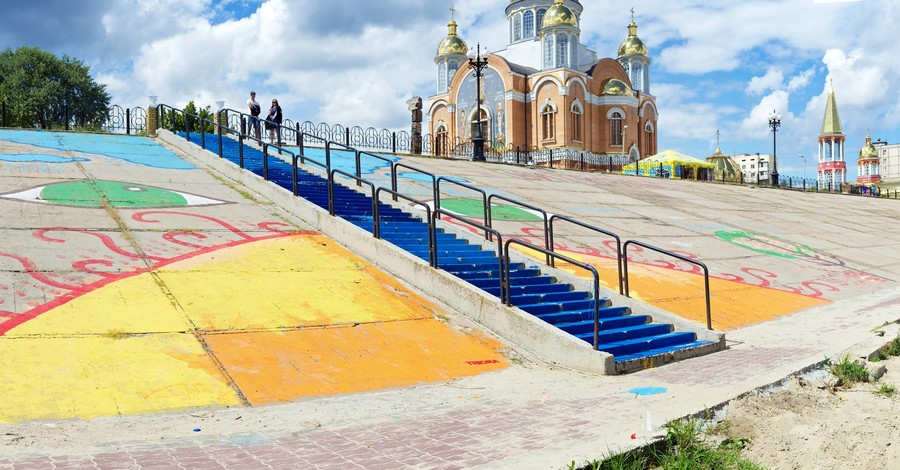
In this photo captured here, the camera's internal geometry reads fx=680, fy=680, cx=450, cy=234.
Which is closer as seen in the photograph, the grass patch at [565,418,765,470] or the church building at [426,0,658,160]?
the grass patch at [565,418,765,470]

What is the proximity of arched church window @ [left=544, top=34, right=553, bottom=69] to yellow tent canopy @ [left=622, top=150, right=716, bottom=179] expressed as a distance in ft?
44.1

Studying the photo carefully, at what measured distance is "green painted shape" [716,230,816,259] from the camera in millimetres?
16672

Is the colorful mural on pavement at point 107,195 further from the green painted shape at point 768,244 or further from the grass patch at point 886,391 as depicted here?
the green painted shape at point 768,244

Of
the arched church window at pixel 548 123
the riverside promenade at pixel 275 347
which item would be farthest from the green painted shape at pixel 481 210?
the arched church window at pixel 548 123

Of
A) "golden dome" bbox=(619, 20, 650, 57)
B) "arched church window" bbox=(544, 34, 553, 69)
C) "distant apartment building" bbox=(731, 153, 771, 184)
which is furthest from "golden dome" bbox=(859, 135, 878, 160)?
"arched church window" bbox=(544, 34, 553, 69)

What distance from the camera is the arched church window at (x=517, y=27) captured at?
6406cm

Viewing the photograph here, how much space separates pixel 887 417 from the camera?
4992 mm

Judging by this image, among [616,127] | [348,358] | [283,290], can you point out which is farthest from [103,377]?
[616,127]

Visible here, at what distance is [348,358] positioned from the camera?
685 centimetres

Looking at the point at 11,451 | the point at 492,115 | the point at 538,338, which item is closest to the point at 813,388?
the point at 538,338

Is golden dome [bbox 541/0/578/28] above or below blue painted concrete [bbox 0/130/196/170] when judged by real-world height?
above

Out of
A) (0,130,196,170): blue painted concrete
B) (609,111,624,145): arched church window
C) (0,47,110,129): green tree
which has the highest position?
(0,47,110,129): green tree

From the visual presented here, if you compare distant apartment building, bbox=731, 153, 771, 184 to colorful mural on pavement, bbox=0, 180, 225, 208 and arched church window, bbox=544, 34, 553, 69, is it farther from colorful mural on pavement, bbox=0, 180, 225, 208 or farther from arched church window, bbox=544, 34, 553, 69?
colorful mural on pavement, bbox=0, 180, 225, 208

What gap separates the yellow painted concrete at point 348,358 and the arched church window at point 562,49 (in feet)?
169
